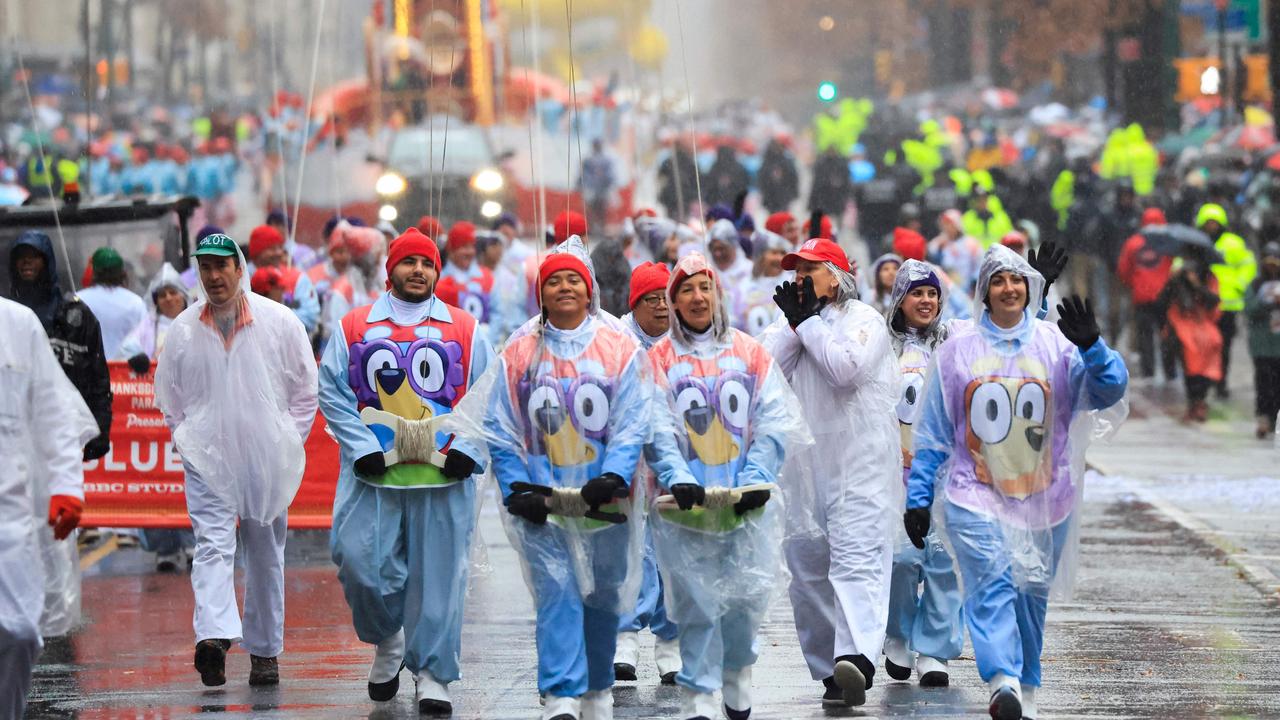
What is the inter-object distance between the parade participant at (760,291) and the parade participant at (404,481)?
18.9ft

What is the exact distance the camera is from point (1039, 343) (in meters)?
7.91

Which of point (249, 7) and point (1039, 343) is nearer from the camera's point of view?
point (1039, 343)

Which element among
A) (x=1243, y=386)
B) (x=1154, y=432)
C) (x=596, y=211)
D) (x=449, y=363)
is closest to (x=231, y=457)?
(x=449, y=363)

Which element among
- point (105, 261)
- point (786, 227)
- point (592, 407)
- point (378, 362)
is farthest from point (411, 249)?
point (786, 227)

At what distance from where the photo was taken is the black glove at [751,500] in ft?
24.6

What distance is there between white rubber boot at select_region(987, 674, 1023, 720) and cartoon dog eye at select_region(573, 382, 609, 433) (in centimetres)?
159

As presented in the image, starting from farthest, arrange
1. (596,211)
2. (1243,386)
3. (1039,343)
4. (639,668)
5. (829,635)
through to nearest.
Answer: (596,211) → (1243,386) → (639,668) → (829,635) → (1039,343)

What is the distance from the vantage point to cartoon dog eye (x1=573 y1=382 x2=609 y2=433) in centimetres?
757

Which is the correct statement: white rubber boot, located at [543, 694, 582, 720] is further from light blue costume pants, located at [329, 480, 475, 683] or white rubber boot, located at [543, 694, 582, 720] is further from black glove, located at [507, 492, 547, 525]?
light blue costume pants, located at [329, 480, 475, 683]

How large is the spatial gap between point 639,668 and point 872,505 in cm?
141

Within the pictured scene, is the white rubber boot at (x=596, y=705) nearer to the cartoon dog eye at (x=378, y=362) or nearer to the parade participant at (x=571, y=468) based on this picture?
the parade participant at (x=571, y=468)

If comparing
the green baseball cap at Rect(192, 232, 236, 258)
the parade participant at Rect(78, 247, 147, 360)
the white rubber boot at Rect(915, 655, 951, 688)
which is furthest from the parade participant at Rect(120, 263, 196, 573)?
the white rubber boot at Rect(915, 655, 951, 688)

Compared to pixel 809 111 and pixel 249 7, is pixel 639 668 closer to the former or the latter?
pixel 249 7

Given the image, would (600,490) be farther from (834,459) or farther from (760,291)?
(760,291)
